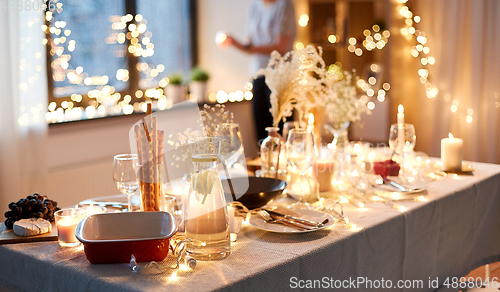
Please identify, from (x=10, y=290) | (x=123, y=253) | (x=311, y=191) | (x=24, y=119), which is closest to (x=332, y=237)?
(x=311, y=191)

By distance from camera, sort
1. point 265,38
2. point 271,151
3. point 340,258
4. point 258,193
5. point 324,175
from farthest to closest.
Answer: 1. point 265,38
2. point 271,151
3. point 324,175
4. point 258,193
5. point 340,258

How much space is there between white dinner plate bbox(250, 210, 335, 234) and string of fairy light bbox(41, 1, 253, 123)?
76.3 inches

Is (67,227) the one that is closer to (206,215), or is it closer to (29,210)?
(29,210)

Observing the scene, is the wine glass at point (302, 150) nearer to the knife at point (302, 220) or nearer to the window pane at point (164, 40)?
the knife at point (302, 220)

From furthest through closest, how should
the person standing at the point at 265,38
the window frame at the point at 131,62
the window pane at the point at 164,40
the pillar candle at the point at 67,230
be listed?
the window pane at the point at 164,40
the person standing at the point at 265,38
the window frame at the point at 131,62
the pillar candle at the point at 67,230

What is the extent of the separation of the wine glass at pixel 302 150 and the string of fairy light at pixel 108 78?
1.84 meters

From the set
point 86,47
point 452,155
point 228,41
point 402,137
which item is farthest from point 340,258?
point 86,47

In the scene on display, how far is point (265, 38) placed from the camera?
358 cm

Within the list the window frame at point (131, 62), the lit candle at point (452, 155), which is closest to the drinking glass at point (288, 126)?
the lit candle at point (452, 155)

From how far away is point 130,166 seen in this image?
1.26 metres

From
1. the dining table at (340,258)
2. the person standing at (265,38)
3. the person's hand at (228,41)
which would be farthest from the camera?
the person's hand at (228,41)

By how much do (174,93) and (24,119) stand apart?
1.43m

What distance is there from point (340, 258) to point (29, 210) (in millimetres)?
785

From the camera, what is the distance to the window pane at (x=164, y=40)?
3.87 m
